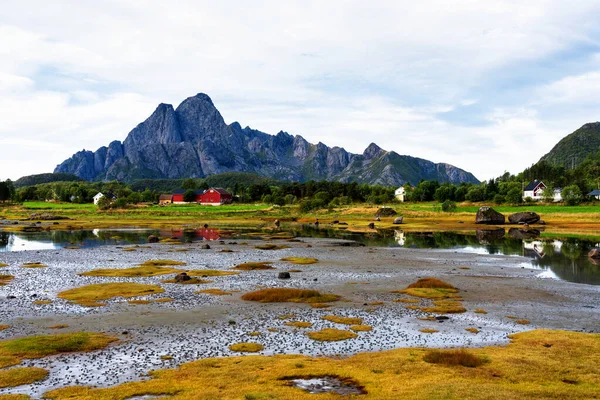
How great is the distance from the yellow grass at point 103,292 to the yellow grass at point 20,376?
14.1 metres

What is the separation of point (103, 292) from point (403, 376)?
2794 cm

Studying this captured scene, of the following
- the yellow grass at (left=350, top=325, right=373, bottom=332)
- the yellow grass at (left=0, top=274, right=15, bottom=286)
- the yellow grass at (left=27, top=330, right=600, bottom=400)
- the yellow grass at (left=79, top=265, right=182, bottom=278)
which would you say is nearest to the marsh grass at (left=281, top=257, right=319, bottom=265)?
the yellow grass at (left=79, top=265, right=182, bottom=278)

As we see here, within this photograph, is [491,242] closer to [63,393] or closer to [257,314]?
[257,314]

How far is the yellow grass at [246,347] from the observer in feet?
80.2

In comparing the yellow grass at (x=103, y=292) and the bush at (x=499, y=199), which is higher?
the bush at (x=499, y=199)

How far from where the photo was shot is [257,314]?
3225cm

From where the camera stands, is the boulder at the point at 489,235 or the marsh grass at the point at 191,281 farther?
the boulder at the point at 489,235

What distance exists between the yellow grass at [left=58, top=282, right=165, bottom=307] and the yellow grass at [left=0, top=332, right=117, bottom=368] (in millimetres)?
9347

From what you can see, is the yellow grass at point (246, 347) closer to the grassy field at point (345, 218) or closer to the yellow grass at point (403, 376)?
the yellow grass at point (403, 376)

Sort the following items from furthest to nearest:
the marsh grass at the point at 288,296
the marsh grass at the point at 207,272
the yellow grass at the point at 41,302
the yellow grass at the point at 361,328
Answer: the marsh grass at the point at 207,272 < the marsh grass at the point at 288,296 < the yellow grass at the point at 41,302 < the yellow grass at the point at 361,328

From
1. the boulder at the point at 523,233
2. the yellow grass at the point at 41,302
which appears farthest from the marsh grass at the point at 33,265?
the boulder at the point at 523,233

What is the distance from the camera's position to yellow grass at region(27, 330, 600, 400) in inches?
707

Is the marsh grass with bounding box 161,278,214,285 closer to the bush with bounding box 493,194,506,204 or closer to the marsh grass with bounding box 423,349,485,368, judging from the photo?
the marsh grass with bounding box 423,349,485,368

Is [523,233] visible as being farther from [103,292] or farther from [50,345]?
[50,345]
